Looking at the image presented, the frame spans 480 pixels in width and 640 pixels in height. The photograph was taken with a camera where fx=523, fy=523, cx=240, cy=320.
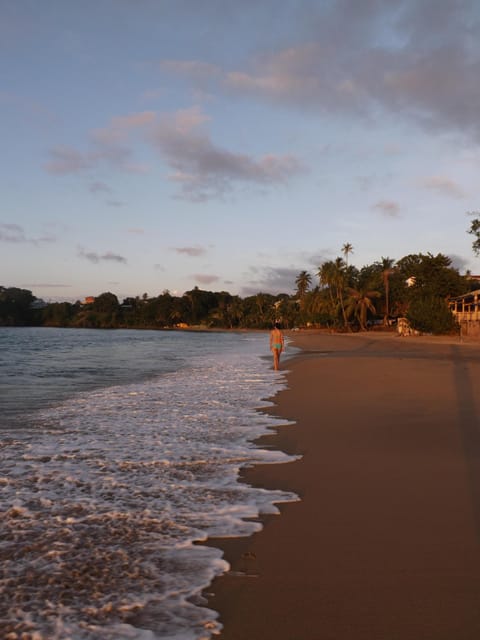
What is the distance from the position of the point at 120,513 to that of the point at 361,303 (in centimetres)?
7160

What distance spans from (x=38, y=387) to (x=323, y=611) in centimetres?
1344

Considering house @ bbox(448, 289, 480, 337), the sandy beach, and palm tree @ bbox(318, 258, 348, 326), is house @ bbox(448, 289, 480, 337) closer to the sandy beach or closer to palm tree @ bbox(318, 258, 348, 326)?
palm tree @ bbox(318, 258, 348, 326)

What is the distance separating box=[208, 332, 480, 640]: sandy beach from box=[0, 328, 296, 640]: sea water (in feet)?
0.82

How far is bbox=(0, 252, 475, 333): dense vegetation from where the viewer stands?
53281 mm

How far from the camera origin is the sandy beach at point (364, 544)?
2721mm

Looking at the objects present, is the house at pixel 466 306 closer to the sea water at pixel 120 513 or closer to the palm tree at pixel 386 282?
the palm tree at pixel 386 282

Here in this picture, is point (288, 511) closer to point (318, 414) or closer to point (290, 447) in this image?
point (290, 447)

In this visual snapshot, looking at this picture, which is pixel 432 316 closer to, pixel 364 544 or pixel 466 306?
pixel 466 306

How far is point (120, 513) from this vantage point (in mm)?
4395

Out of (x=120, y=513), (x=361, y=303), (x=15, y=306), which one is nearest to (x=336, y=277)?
(x=361, y=303)

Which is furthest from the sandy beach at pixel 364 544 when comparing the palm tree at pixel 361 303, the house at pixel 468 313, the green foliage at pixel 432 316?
the palm tree at pixel 361 303

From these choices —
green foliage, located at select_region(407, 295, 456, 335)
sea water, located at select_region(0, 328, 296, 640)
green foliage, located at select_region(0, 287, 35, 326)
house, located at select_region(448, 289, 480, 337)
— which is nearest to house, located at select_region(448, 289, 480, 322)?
house, located at select_region(448, 289, 480, 337)

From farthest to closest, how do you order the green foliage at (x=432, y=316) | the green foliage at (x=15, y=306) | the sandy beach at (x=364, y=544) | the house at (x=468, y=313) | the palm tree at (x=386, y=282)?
the green foliage at (x=15, y=306) < the palm tree at (x=386, y=282) < the green foliage at (x=432, y=316) < the house at (x=468, y=313) < the sandy beach at (x=364, y=544)

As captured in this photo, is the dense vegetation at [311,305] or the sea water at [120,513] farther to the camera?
the dense vegetation at [311,305]
